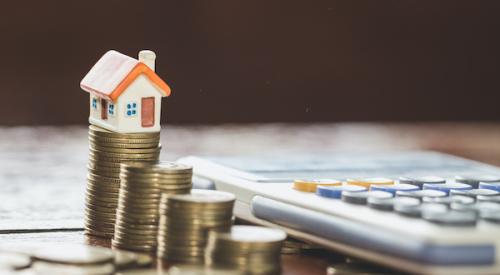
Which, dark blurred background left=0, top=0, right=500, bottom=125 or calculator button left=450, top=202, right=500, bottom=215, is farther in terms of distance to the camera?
dark blurred background left=0, top=0, right=500, bottom=125

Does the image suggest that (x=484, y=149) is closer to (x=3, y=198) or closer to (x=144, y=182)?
(x=3, y=198)

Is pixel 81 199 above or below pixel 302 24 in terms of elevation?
below

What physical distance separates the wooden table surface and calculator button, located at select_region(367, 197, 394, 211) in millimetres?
103

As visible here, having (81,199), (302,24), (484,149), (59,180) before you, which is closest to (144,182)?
(81,199)

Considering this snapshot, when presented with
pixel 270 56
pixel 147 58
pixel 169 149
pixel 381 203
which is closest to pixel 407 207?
pixel 381 203

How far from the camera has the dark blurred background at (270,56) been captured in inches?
159

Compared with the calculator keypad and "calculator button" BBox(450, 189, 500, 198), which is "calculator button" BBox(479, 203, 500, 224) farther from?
"calculator button" BBox(450, 189, 500, 198)

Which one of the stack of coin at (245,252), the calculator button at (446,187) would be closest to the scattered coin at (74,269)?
the stack of coin at (245,252)

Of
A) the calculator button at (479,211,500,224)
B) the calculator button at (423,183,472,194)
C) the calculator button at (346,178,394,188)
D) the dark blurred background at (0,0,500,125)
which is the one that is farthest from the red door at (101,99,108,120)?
the dark blurred background at (0,0,500,125)

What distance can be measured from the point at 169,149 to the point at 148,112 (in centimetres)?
126

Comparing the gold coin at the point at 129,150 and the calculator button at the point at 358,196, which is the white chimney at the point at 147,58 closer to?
the gold coin at the point at 129,150

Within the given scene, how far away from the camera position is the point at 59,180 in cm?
216

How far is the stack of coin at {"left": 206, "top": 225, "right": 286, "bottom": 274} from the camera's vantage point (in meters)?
1.20

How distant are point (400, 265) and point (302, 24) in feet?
11.2
